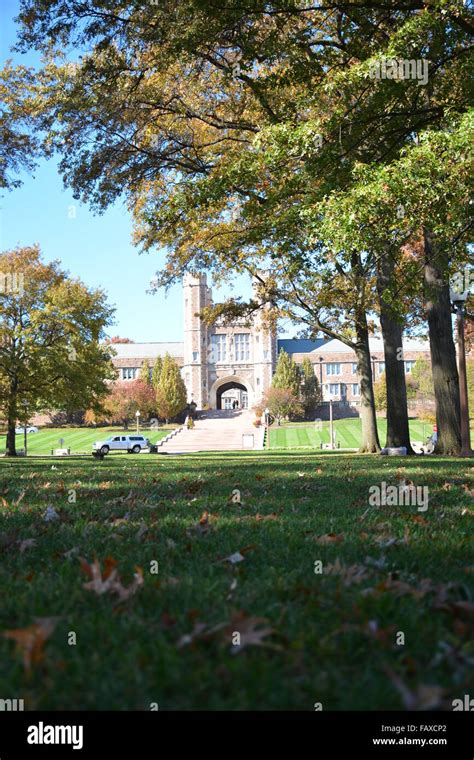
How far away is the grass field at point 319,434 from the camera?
53875 mm

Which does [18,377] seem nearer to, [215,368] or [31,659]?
[31,659]

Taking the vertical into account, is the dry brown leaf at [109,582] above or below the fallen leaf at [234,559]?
above

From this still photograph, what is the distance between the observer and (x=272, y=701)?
192cm

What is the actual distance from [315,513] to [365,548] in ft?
4.99

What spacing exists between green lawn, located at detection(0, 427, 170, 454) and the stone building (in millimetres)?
16493

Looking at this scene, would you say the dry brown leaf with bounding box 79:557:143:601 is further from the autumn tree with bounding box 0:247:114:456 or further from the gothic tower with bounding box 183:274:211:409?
the gothic tower with bounding box 183:274:211:409

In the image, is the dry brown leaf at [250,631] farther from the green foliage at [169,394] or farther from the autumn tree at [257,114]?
the green foliage at [169,394]

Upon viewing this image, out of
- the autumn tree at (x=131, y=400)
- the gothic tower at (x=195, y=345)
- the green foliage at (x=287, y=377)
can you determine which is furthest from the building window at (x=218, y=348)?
the autumn tree at (x=131, y=400)

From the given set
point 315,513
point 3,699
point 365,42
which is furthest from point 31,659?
point 365,42

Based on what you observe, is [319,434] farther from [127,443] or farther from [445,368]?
[445,368]

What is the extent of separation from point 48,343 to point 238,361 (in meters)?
62.9

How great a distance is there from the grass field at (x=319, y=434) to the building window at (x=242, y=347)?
67.6ft

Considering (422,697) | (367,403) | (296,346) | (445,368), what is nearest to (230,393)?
(296,346)

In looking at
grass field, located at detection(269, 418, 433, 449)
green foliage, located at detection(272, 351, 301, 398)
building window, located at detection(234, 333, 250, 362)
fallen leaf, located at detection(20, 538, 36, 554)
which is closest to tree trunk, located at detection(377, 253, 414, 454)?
fallen leaf, located at detection(20, 538, 36, 554)
